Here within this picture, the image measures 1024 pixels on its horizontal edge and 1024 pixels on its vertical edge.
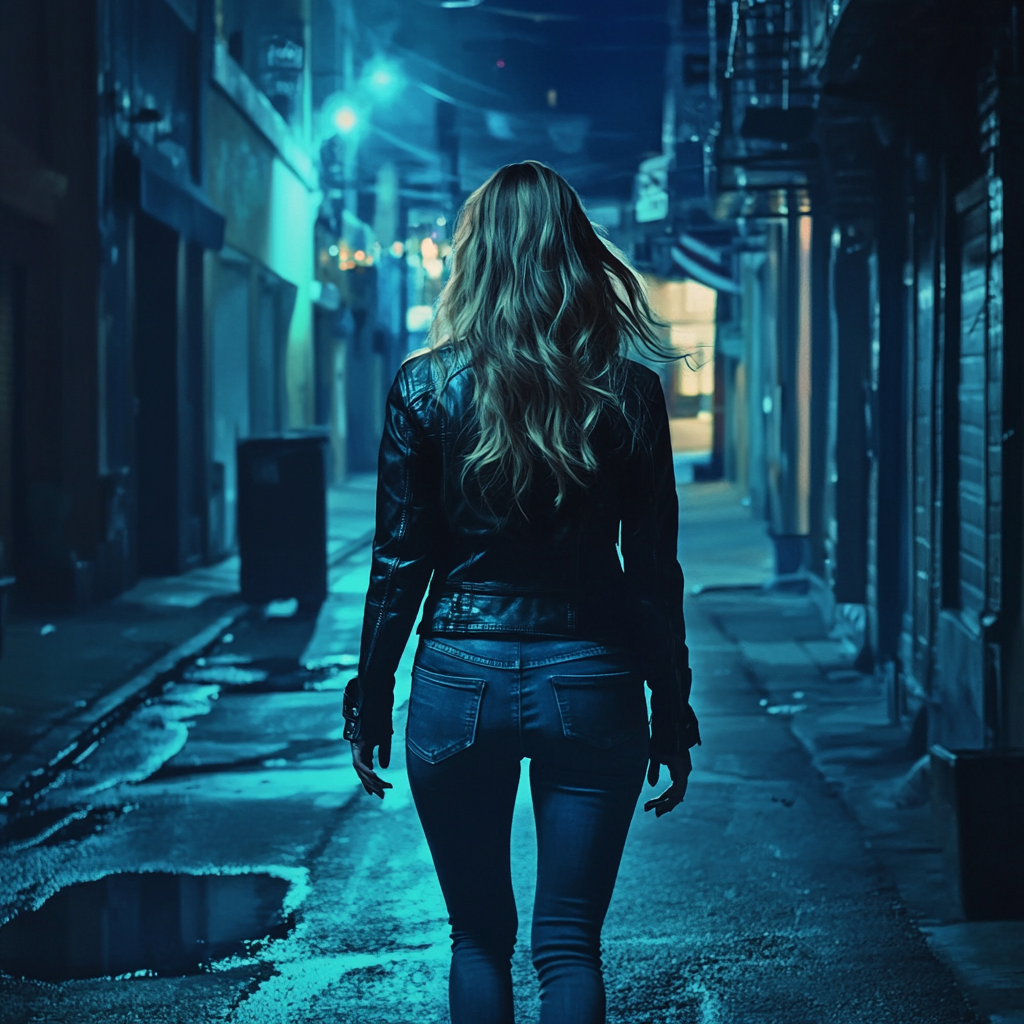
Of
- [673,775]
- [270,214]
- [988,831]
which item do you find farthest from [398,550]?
[270,214]

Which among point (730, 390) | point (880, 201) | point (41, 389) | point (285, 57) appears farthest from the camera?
point (730, 390)

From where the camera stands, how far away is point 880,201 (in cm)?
998

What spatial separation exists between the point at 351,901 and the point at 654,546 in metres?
2.92

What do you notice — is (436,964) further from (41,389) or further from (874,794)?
(41,389)

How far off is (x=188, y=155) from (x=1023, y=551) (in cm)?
1277

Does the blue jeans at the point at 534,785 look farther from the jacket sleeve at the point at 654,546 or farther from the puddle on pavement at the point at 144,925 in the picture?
the puddle on pavement at the point at 144,925

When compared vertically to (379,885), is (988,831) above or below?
above

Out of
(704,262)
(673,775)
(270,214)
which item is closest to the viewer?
(673,775)

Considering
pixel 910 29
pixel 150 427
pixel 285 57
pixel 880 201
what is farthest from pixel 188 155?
pixel 910 29

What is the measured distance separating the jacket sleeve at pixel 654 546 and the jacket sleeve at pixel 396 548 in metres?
0.37

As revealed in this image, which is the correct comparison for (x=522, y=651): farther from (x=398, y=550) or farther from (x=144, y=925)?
(x=144, y=925)

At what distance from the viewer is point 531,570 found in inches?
109

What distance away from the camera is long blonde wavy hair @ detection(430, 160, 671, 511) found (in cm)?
271

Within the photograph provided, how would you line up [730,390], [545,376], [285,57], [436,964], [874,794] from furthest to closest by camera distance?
[730,390] < [285,57] < [874,794] < [436,964] < [545,376]
